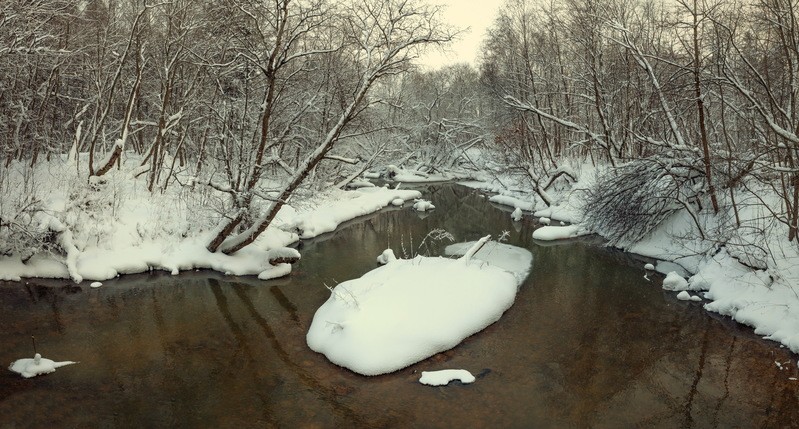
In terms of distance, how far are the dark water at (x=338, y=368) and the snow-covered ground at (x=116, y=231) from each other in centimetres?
47

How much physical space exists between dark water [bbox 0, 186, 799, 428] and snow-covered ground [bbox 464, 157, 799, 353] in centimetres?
43

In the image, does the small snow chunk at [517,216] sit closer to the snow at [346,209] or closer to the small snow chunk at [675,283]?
the snow at [346,209]

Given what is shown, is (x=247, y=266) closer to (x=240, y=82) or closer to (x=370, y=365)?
(x=240, y=82)

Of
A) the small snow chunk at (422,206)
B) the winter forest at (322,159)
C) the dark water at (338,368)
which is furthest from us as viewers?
the small snow chunk at (422,206)

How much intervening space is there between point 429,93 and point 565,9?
22871 mm

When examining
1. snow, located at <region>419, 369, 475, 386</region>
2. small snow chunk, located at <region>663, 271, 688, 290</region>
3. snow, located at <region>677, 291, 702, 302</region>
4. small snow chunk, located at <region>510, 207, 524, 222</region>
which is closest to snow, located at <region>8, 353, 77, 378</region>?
snow, located at <region>419, 369, 475, 386</region>

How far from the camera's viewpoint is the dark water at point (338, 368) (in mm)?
6492

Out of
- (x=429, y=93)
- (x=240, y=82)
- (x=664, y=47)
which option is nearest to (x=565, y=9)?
(x=664, y=47)

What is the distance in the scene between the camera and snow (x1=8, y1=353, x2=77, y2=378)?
7242mm

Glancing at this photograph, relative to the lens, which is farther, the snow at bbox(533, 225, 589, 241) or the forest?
the snow at bbox(533, 225, 589, 241)

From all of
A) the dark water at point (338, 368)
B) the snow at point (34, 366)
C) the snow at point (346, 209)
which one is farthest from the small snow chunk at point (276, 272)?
the snow at point (34, 366)

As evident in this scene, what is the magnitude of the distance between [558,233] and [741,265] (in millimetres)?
6316

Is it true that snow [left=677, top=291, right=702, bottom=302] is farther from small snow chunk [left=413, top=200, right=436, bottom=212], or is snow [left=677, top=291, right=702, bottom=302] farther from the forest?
small snow chunk [left=413, top=200, right=436, bottom=212]

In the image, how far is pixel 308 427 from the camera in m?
6.24
